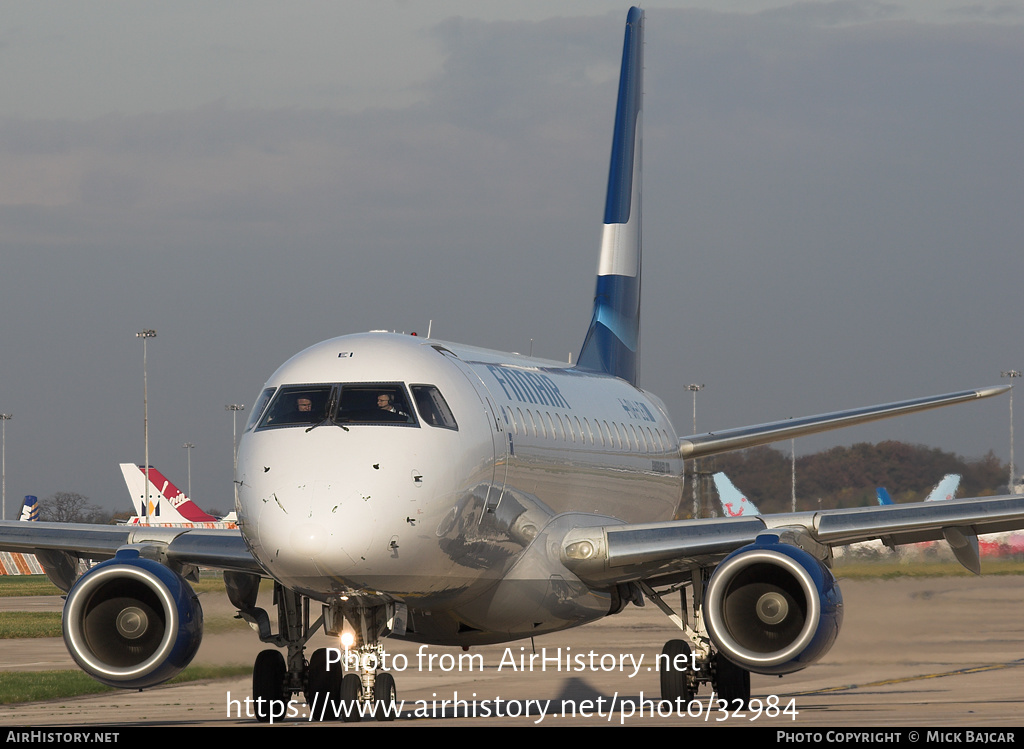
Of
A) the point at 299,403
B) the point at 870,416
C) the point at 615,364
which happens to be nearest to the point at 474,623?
the point at 299,403

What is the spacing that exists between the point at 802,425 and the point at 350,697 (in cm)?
1085

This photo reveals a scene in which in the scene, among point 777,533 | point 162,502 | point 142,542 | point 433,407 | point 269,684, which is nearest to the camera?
point 433,407

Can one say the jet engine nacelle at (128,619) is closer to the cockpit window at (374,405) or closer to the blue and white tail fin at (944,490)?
the cockpit window at (374,405)

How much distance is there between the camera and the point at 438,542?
14.8 metres

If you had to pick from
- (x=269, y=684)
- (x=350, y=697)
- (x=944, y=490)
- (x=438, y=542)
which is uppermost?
(x=944, y=490)

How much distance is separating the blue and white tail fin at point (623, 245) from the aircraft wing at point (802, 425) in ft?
7.62

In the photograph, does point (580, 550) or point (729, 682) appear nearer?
point (580, 550)

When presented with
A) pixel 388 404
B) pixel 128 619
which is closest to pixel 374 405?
pixel 388 404

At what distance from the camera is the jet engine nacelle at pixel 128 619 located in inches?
653

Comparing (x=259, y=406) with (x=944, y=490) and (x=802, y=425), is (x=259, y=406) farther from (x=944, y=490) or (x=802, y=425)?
(x=944, y=490)

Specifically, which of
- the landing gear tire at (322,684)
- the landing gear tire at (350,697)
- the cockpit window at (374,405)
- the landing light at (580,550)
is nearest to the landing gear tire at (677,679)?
the landing light at (580,550)

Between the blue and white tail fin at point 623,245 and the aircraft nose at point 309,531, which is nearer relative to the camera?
the aircraft nose at point 309,531

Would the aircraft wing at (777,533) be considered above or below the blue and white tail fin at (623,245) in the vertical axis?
below

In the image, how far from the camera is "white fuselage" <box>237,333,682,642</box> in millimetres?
13867
